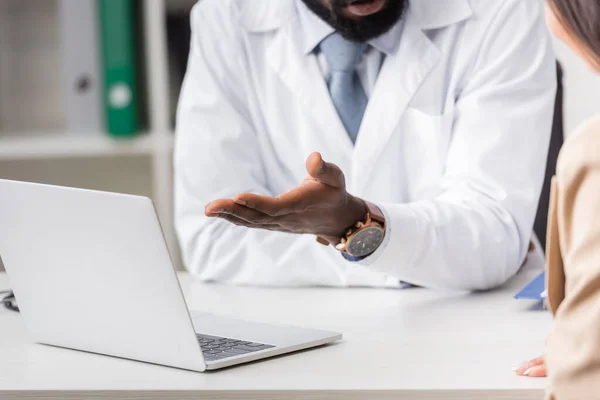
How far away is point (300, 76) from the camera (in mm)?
1630

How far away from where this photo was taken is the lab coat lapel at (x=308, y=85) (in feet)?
5.28

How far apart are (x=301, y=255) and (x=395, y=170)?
26 centimetres

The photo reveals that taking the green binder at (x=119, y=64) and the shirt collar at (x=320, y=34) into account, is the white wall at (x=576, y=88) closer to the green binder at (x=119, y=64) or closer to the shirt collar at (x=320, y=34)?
the shirt collar at (x=320, y=34)

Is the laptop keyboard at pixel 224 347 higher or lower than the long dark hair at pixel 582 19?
lower

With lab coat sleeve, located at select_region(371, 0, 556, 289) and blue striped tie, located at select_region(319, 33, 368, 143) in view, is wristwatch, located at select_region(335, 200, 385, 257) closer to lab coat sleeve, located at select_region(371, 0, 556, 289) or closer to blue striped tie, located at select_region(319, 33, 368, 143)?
lab coat sleeve, located at select_region(371, 0, 556, 289)

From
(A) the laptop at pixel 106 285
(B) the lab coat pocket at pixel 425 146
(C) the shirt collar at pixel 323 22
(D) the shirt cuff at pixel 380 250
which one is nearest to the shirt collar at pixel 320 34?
(C) the shirt collar at pixel 323 22

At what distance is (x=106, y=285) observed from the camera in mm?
934

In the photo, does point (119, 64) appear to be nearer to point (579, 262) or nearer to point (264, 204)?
point (264, 204)

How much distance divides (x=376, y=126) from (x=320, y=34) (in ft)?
0.67

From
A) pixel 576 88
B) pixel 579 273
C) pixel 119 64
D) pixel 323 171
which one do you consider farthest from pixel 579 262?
pixel 576 88

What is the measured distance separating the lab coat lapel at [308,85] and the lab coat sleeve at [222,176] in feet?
0.28

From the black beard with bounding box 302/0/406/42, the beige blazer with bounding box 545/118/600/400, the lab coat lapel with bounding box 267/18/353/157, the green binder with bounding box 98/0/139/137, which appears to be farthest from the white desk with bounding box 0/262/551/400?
the green binder with bounding box 98/0/139/137

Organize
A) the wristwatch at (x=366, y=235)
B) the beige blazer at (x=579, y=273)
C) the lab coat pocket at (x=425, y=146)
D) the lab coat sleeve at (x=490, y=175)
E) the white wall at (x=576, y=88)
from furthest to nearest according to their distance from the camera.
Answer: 1. the white wall at (x=576, y=88)
2. the lab coat pocket at (x=425, y=146)
3. the lab coat sleeve at (x=490, y=175)
4. the wristwatch at (x=366, y=235)
5. the beige blazer at (x=579, y=273)

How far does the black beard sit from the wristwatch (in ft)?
1.58
